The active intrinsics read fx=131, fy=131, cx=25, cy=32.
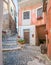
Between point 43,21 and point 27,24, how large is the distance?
9.24ft

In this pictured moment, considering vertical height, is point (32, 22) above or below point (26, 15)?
below

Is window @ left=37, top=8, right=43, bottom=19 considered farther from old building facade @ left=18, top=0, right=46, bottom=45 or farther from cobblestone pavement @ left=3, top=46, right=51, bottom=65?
cobblestone pavement @ left=3, top=46, right=51, bottom=65

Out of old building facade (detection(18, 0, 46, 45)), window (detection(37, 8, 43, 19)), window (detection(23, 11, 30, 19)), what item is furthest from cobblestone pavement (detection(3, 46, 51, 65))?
window (detection(23, 11, 30, 19))

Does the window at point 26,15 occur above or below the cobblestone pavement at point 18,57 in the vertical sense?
above

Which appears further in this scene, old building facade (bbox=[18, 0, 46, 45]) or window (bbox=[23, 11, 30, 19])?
window (bbox=[23, 11, 30, 19])

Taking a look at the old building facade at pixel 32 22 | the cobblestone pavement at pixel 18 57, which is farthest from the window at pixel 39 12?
the cobblestone pavement at pixel 18 57

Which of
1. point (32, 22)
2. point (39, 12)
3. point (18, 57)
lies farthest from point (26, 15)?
point (18, 57)

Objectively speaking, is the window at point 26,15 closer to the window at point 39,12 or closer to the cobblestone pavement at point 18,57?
the window at point 39,12

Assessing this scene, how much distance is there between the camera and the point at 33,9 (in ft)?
42.9

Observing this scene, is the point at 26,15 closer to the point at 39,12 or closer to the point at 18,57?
the point at 39,12

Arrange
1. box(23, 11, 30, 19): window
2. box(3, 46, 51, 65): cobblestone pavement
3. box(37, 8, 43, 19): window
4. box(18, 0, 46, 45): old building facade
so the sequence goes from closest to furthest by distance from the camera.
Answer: box(3, 46, 51, 65): cobblestone pavement < box(37, 8, 43, 19): window < box(18, 0, 46, 45): old building facade < box(23, 11, 30, 19): window

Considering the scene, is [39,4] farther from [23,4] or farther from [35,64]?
[35,64]

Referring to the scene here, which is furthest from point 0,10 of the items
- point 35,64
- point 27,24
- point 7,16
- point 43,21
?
point 7,16

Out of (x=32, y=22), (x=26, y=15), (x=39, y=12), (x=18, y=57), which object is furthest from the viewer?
(x=26, y=15)
